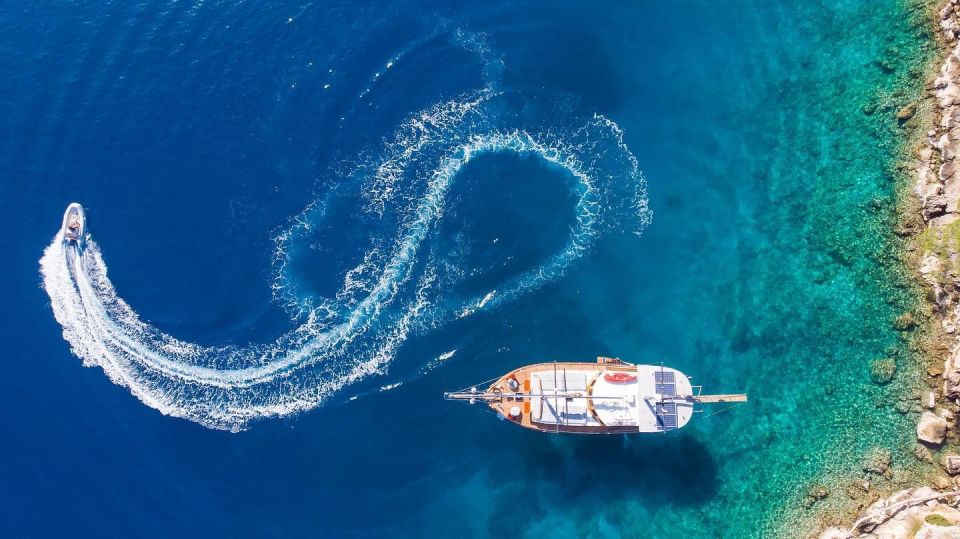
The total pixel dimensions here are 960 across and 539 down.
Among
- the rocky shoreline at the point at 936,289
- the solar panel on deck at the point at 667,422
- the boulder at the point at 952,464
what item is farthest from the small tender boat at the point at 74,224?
the boulder at the point at 952,464

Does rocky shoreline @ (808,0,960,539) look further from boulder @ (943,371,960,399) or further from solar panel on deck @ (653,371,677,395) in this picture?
solar panel on deck @ (653,371,677,395)

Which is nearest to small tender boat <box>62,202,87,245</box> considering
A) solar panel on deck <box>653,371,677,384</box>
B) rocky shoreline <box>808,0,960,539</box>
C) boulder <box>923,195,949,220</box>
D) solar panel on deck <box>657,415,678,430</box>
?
solar panel on deck <box>653,371,677,384</box>

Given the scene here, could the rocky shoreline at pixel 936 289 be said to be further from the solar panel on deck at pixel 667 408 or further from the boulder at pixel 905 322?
the solar panel on deck at pixel 667 408

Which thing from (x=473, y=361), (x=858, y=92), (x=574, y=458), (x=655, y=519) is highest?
(x=858, y=92)

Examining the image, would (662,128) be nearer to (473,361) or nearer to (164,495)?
(473,361)

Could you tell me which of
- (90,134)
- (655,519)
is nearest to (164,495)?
(90,134)

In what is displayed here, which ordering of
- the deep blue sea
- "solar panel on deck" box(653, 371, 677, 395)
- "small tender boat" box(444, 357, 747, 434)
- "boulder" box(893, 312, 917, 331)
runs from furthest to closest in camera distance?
1. the deep blue sea
2. "boulder" box(893, 312, 917, 331)
3. "solar panel on deck" box(653, 371, 677, 395)
4. "small tender boat" box(444, 357, 747, 434)
